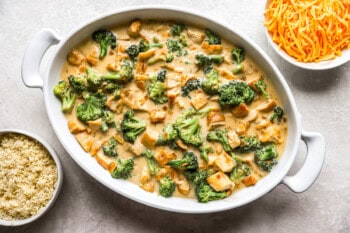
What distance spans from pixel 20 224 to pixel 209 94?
1694 millimetres

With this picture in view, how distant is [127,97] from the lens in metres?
3.82

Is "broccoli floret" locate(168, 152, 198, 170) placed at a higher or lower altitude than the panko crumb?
higher

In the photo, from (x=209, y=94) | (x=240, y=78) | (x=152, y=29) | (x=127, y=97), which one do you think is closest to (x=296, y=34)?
(x=240, y=78)

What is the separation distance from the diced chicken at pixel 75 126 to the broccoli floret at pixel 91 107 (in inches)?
1.9

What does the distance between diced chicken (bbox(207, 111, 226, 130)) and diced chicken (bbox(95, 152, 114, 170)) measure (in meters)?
0.76

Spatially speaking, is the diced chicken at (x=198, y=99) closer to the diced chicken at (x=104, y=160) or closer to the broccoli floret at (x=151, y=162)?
the broccoli floret at (x=151, y=162)

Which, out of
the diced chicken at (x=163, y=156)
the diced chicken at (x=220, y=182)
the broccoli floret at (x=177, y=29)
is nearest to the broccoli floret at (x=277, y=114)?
the diced chicken at (x=220, y=182)

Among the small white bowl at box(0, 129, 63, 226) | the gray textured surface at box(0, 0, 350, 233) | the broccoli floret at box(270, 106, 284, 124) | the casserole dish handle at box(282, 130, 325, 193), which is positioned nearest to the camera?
the casserole dish handle at box(282, 130, 325, 193)

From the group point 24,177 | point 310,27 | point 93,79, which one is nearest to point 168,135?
point 93,79

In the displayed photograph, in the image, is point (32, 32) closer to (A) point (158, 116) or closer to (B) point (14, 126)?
(B) point (14, 126)

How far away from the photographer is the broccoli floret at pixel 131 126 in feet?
12.3

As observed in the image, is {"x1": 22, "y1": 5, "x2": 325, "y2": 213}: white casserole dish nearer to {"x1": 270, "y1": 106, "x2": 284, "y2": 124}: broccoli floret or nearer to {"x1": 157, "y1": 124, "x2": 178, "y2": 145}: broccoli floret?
{"x1": 270, "y1": 106, "x2": 284, "y2": 124}: broccoli floret

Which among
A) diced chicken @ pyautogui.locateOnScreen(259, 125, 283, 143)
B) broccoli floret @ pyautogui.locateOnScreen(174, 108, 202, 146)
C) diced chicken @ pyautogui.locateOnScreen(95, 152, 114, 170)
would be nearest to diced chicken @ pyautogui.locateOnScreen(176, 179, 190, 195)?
broccoli floret @ pyautogui.locateOnScreen(174, 108, 202, 146)

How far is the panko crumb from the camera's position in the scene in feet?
12.9
